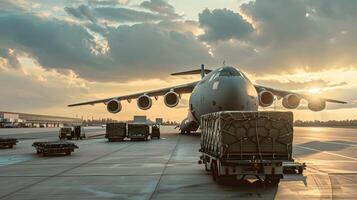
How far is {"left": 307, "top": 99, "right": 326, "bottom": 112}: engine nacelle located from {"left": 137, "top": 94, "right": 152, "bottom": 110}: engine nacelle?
14.5m

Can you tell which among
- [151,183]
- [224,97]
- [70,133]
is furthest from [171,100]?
[151,183]

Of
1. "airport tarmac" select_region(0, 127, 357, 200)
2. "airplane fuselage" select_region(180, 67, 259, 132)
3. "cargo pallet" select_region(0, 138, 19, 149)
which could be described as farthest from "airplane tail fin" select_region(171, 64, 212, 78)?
"airport tarmac" select_region(0, 127, 357, 200)

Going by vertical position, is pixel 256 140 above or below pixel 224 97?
below

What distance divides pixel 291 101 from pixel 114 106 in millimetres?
16449

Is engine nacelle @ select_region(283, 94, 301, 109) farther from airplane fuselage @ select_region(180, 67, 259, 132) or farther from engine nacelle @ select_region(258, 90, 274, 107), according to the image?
airplane fuselage @ select_region(180, 67, 259, 132)

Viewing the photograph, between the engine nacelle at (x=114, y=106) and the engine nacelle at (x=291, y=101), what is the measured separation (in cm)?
1544

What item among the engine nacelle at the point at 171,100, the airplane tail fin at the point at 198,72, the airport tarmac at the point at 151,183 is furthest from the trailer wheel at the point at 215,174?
the airplane tail fin at the point at 198,72

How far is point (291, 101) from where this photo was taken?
1458 inches

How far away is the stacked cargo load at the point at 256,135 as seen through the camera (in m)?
11.9

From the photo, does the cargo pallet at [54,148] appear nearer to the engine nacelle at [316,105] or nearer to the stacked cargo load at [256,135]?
the stacked cargo load at [256,135]

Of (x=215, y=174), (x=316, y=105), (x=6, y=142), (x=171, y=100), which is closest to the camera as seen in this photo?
(x=215, y=174)

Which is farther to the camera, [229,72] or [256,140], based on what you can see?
[229,72]

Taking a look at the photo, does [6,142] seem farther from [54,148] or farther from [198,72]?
[198,72]

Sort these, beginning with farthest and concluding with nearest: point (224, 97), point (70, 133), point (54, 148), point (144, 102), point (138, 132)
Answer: point (70, 133) < point (144, 102) < point (138, 132) < point (224, 97) < point (54, 148)
